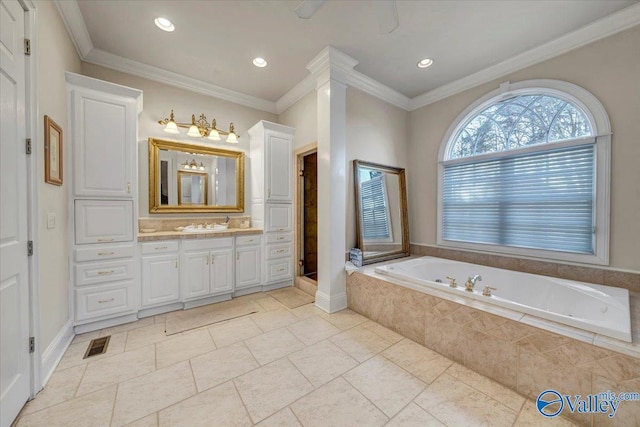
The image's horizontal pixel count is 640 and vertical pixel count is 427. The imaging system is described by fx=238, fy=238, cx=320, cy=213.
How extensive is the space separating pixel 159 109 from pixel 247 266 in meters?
2.26

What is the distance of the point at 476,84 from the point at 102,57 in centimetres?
428

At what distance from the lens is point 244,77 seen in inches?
119

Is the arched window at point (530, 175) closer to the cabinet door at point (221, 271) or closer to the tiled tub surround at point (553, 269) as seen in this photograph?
the tiled tub surround at point (553, 269)

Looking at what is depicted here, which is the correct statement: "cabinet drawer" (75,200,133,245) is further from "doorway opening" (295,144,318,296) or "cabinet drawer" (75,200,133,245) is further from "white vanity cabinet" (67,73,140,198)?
"doorway opening" (295,144,318,296)

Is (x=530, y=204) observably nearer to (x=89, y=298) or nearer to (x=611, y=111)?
(x=611, y=111)

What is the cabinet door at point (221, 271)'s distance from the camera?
288 cm

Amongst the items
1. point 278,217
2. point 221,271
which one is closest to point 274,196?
point 278,217

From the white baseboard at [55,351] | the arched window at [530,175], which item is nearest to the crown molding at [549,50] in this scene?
the arched window at [530,175]

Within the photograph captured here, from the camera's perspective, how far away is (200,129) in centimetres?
308

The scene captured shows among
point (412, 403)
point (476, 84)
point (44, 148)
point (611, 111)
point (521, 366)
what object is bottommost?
point (412, 403)

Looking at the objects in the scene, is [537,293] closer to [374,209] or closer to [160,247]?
[374,209]

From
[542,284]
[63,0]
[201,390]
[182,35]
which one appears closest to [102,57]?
[63,0]

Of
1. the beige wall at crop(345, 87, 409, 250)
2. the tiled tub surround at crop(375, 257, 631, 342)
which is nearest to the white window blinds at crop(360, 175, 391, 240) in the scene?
the beige wall at crop(345, 87, 409, 250)

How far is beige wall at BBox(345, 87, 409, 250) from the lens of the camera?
2.99 metres
